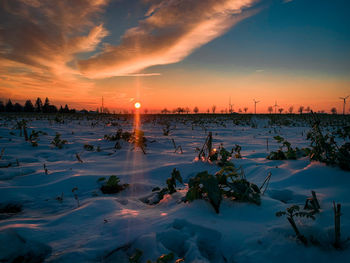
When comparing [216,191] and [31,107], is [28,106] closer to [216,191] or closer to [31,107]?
[31,107]

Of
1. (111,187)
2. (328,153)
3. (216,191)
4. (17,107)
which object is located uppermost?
(17,107)

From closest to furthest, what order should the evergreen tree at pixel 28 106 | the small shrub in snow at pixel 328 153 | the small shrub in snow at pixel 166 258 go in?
the small shrub in snow at pixel 166 258 < the small shrub in snow at pixel 328 153 < the evergreen tree at pixel 28 106

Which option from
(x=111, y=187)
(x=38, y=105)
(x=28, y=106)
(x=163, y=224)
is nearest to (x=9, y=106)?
(x=28, y=106)

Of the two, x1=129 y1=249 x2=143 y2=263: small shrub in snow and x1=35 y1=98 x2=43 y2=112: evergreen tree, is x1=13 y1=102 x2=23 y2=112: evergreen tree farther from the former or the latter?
x1=129 y1=249 x2=143 y2=263: small shrub in snow

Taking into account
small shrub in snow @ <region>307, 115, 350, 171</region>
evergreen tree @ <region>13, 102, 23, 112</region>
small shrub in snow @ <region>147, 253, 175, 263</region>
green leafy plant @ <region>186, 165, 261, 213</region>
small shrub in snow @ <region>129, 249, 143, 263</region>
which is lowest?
small shrub in snow @ <region>129, 249, 143, 263</region>

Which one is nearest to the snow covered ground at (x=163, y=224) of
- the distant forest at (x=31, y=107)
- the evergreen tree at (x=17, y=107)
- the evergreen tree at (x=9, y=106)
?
the distant forest at (x=31, y=107)

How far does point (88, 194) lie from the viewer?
250 centimetres

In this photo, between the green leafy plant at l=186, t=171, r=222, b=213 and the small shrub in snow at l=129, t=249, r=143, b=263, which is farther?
the green leafy plant at l=186, t=171, r=222, b=213

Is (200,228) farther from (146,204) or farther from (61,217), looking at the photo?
(61,217)

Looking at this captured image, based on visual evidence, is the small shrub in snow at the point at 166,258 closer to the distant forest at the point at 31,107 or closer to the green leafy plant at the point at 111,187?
the green leafy plant at the point at 111,187

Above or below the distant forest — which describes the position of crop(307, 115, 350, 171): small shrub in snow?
below

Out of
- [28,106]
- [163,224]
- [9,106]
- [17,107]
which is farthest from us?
[28,106]

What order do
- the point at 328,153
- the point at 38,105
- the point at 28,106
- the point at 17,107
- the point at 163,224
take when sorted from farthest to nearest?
the point at 38,105, the point at 28,106, the point at 17,107, the point at 328,153, the point at 163,224

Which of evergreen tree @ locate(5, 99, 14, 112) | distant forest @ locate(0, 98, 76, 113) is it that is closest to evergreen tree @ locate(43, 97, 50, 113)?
distant forest @ locate(0, 98, 76, 113)
